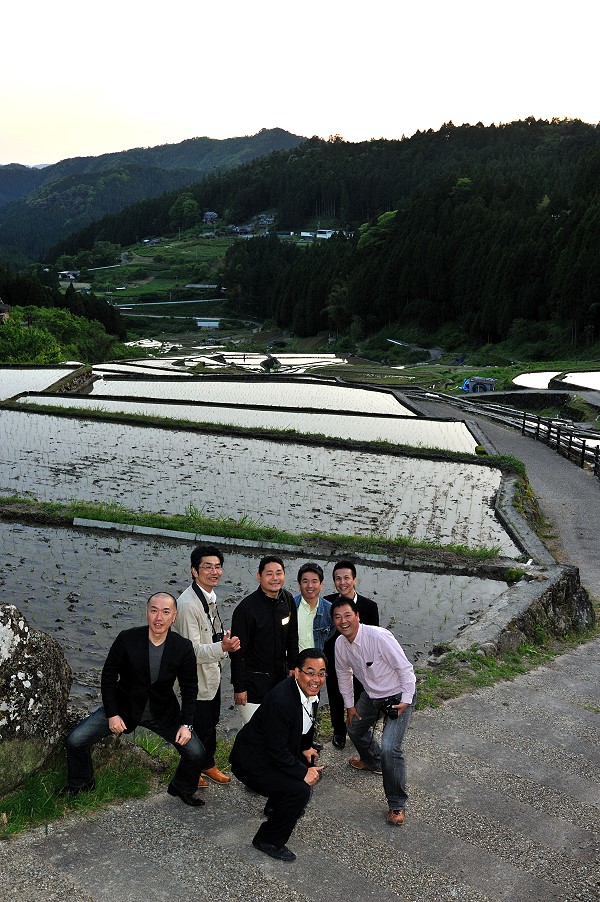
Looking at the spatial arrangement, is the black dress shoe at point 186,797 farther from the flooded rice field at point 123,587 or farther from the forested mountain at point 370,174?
the forested mountain at point 370,174

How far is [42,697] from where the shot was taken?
15.2ft

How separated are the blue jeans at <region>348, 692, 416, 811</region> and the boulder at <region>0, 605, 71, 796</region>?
200cm

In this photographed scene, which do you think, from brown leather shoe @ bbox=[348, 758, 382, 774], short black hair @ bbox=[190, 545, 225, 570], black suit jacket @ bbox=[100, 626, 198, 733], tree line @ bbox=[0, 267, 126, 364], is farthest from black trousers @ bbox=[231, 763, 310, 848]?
tree line @ bbox=[0, 267, 126, 364]

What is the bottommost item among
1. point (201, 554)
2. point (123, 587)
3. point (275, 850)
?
point (123, 587)

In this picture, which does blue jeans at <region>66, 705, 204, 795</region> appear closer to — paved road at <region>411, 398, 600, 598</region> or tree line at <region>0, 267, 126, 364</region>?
paved road at <region>411, 398, 600, 598</region>

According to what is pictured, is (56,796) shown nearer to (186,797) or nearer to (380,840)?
(186,797)

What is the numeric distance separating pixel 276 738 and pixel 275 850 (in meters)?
0.57

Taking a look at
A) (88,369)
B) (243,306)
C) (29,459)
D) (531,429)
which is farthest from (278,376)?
(243,306)

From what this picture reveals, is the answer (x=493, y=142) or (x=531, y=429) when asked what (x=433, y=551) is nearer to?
(x=531, y=429)

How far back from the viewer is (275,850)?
427cm

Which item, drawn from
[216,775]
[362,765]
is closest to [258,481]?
[362,765]

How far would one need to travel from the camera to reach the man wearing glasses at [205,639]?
5.10 meters

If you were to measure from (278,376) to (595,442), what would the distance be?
15648mm

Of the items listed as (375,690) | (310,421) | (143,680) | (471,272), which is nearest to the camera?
(143,680)
